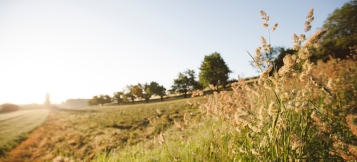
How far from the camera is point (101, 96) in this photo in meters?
78.1

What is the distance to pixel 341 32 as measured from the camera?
3247 cm

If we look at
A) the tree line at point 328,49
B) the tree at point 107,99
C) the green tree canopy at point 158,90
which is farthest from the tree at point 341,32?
the tree at point 107,99

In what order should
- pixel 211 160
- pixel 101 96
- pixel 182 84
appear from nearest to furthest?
pixel 211 160, pixel 182 84, pixel 101 96

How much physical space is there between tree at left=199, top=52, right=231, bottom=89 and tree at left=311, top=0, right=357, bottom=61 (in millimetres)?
17055

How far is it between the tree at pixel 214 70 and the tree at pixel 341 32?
671 inches

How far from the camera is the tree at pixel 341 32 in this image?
30438 mm

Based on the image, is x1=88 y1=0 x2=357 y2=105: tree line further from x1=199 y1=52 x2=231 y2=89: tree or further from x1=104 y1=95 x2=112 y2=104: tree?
x1=104 y1=95 x2=112 y2=104: tree

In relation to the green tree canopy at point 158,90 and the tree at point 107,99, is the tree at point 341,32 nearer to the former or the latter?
the green tree canopy at point 158,90

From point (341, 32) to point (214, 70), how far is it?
81.4 ft

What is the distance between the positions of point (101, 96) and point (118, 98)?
13033 mm

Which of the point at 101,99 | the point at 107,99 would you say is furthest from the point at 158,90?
the point at 101,99

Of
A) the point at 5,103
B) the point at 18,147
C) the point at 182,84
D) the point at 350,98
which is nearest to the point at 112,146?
the point at 18,147

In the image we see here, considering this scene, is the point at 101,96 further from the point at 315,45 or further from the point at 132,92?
the point at 315,45

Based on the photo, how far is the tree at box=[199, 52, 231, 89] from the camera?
3600 cm
